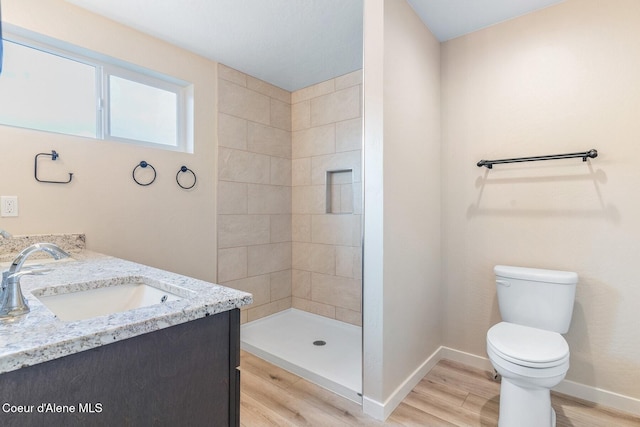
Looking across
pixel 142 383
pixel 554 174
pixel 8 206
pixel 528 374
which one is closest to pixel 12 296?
pixel 142 383

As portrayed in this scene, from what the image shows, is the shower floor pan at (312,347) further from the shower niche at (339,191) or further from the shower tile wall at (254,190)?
the shower niche at (339,191)

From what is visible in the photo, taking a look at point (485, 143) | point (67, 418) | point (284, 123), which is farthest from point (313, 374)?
point (284, 123)

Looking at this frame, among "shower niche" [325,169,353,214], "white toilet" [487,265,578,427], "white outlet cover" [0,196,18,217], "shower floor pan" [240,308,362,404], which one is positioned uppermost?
"shower niche" [325,169,353,214]

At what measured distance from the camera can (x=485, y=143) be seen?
2203mm

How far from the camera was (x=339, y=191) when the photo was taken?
3.07 metres

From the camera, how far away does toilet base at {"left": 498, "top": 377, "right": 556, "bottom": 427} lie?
1.46m

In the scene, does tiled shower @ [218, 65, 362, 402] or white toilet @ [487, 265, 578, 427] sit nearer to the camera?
white toilet @ [487, 265, 578, 427]

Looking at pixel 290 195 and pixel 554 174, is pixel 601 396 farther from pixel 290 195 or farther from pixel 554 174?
pixel 290 195

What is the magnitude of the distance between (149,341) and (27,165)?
1681 millimetres

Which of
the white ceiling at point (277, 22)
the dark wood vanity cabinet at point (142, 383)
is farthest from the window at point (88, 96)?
the dark wood vanity cabinet at point (142, 383)

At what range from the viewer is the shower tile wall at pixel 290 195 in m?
2.81

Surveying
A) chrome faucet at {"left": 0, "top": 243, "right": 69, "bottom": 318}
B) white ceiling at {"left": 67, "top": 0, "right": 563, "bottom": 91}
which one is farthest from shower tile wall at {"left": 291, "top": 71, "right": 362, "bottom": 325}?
chrome faucet at {"left": 0, "top": 243, "right": 69, "bottom": 318}

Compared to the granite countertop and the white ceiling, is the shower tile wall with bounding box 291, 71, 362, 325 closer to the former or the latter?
the white ceiling

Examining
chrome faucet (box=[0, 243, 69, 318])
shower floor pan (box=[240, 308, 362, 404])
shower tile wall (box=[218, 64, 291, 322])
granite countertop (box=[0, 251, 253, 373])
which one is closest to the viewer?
granite countertop (box=[0, 251, 253, 373])
